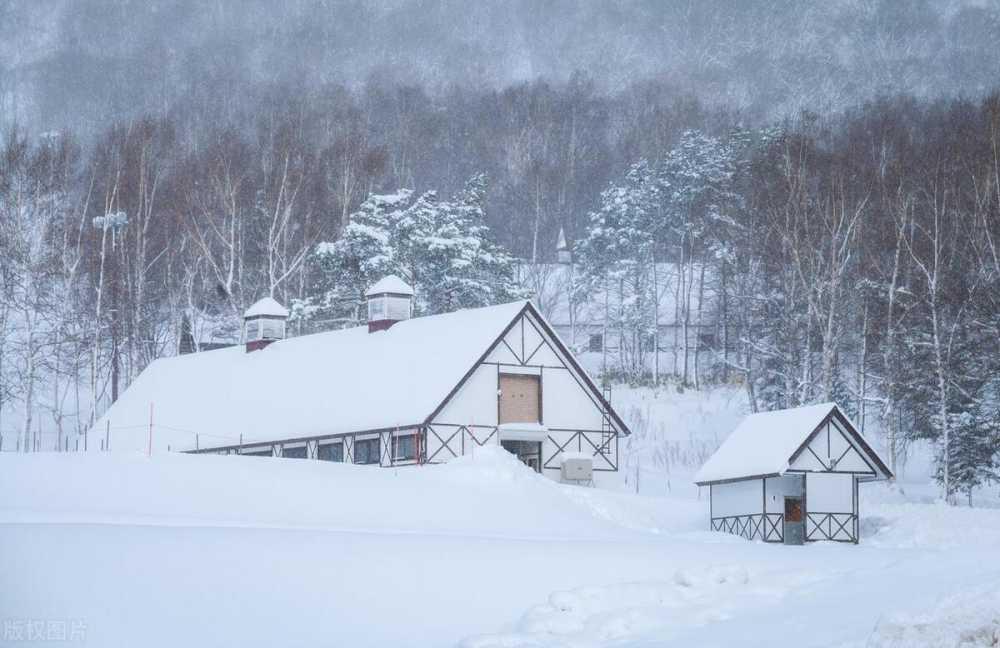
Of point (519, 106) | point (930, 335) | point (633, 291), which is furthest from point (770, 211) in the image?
point (519, 106)

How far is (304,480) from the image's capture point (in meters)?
31.3

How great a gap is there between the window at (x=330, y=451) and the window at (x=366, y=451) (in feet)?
2.50

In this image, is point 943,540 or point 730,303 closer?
point 943,540

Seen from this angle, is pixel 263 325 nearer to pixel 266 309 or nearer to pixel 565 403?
pixel 266 309

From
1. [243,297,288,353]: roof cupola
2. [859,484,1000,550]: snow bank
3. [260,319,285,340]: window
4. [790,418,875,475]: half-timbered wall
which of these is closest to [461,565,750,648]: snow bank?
[859,484,1000,550]: snow bank

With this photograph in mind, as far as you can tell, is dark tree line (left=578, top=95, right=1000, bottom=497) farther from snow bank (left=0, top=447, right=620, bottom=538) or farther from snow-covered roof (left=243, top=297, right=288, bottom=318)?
snow-covered roof (left=243, top=297, right=288, bottom=318)

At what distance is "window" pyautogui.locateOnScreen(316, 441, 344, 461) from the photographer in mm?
42812

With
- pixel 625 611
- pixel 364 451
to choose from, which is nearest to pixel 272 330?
pixel 364 451

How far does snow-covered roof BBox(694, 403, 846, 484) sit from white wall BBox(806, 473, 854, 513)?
1149mm

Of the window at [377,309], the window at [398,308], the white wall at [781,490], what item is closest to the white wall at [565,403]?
the window at [398,308]

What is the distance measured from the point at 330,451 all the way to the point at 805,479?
15063 mm

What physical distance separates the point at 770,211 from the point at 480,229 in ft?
45.0

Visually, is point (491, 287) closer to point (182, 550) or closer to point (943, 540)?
point (943, 540)

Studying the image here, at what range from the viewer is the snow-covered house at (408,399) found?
41.1 meters
